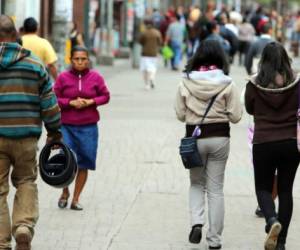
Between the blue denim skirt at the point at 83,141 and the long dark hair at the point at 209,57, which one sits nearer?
the long dark hair at the point at 209,57

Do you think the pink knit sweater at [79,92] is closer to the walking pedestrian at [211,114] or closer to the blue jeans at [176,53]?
the walking pedestrian at [211,114]

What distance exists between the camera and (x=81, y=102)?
9359mm

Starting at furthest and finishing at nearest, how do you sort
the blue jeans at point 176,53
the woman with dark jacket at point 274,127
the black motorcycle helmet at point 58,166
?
the blue jeans at point 176,53 → the woman with dark jacket at point 274,127 → the black motorcycle helmet at point 58,166

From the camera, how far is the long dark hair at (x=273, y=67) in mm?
7859

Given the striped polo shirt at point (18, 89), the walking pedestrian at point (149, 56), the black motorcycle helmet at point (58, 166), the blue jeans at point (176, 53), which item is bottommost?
the blue jeans at point (176, 53)

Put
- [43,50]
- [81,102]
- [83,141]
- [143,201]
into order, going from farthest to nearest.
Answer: [43,50], [143,201], [83,141], [81,102]

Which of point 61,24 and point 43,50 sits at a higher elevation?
point 43,50

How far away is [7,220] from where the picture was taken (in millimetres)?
7492

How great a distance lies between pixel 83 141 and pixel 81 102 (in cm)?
40

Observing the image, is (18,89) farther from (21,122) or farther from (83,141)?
(83,141)

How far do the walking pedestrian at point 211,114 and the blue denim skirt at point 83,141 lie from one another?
162cm

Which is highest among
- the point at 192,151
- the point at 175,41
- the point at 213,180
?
the point at 192,151

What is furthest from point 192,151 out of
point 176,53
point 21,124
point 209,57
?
point 176,53

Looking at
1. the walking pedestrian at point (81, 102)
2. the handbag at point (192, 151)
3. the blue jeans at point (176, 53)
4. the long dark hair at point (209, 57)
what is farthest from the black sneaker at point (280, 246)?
the blue jeans at point (176, 53)
